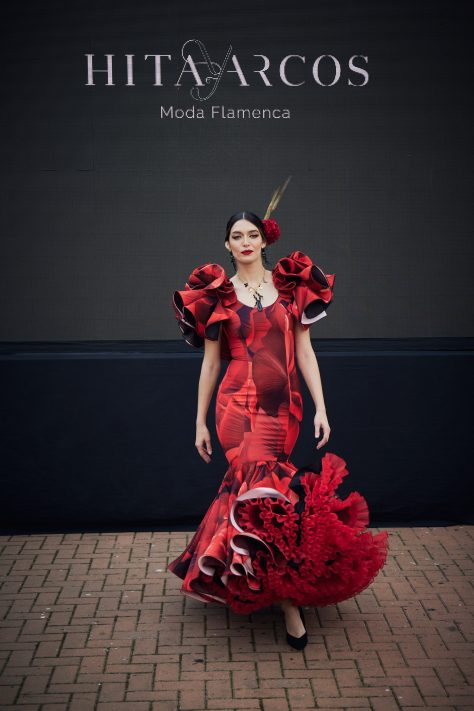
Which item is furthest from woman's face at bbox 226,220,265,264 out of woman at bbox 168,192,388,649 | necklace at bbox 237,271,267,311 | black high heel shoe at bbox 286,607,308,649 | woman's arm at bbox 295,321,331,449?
black high heel shoe at bbox 286,607,308,649

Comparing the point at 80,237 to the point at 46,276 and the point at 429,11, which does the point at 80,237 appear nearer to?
the point at 46,276

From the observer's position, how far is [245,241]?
5039 mm

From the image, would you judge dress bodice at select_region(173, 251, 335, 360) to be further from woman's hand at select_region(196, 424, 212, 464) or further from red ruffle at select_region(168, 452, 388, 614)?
red ruffle at select_region(168, 452, 388, 614)

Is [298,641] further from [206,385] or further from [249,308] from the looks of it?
[249,308]

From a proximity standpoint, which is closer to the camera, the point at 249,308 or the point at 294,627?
the point at 294,627

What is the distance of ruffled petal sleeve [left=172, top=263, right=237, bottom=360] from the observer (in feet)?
16.5

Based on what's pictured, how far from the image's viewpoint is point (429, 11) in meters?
6.49

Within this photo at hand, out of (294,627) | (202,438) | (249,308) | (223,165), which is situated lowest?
(294,627)

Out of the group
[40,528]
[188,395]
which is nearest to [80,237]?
[188,395]

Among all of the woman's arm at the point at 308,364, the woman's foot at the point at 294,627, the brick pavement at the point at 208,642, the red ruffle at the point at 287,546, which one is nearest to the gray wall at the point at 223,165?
the woman's arm at the point at 308,364

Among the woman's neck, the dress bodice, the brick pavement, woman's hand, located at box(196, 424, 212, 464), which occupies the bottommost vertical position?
the brick pavement

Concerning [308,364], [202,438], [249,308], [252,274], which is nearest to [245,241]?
[252,274]

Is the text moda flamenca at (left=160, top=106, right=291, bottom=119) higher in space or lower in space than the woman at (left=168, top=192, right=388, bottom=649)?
higher

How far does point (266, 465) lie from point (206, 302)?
2.98 feet
